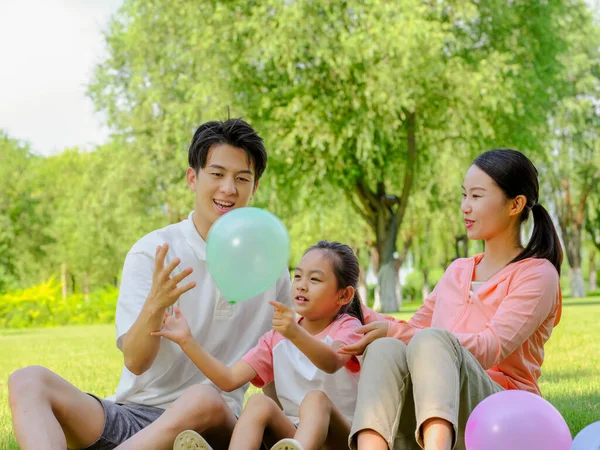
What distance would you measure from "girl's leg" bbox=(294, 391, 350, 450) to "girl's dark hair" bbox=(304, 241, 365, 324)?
1.91 ft

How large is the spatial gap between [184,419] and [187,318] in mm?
538

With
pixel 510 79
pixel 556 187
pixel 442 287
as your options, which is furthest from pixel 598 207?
pixel 442 287

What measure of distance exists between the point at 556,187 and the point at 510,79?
15151mm

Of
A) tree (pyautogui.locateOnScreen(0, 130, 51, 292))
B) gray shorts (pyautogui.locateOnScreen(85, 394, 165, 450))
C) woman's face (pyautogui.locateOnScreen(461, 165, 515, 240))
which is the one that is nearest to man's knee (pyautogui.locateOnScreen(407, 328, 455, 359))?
woman's face (pyautogui.locateOnScreen(461, 165, 515, 240))

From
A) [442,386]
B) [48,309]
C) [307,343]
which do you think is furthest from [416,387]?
[48,309]

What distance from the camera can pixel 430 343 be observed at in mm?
2939

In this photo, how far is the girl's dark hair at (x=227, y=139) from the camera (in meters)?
3.62

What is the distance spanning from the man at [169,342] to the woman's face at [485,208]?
91 centimetres

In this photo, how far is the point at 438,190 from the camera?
22438mm

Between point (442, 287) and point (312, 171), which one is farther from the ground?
point (312, 171)

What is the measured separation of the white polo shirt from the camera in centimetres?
344

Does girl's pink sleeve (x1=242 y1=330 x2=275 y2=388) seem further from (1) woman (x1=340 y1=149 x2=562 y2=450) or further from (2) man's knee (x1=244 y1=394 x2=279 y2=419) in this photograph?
(1) woman (x1=340 y1=149 x2=562 y2=450)

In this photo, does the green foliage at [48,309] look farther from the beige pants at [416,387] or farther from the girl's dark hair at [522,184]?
the beige pants at [416,387]

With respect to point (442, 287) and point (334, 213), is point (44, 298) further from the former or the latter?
point (442, 287)
